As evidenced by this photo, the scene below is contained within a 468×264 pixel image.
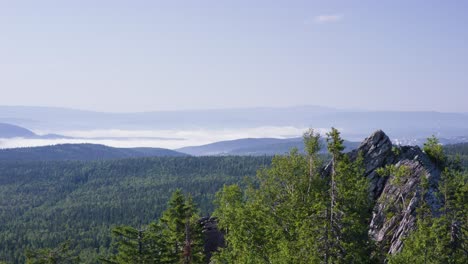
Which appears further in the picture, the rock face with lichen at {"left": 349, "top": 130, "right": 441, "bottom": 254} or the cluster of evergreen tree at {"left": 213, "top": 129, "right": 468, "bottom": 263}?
the rock face with lichen at {"left": 349, "top": 130, "right": 441, "bottom": 254}

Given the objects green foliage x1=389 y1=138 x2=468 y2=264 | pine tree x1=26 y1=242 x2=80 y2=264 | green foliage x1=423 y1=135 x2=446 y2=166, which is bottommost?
pine tree x1=26 y1=242 x2=80 y2=264

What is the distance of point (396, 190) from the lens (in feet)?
152

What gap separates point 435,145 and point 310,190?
26.7 metres

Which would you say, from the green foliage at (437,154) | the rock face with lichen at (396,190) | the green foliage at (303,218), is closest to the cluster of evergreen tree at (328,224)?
the green foliage at (303,218)

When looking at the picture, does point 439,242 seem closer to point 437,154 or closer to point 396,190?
point 396,190

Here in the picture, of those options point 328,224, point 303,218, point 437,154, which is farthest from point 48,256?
point 437,154

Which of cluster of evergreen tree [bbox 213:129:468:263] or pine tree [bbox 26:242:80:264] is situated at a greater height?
cluster of evergreen tree [bbox 213:129:468:263]

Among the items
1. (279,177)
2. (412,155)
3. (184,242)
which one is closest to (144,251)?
(184,242)

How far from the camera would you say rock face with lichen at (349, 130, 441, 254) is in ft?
135

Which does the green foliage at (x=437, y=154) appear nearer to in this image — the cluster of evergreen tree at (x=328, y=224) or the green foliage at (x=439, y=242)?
the cluster of evergreen tree at (x=328, y=224)

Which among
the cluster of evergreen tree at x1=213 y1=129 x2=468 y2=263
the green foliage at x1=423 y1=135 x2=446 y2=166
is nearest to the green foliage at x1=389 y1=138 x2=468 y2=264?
the cluster of evergreen tree at x1=213 y1=129 x2=468 y2=263

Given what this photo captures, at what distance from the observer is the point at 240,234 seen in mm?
35562

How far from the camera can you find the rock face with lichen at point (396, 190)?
41.1 metres

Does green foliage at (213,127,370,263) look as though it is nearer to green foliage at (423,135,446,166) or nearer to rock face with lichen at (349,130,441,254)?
rock face with lichen at (349,130,441,254)
